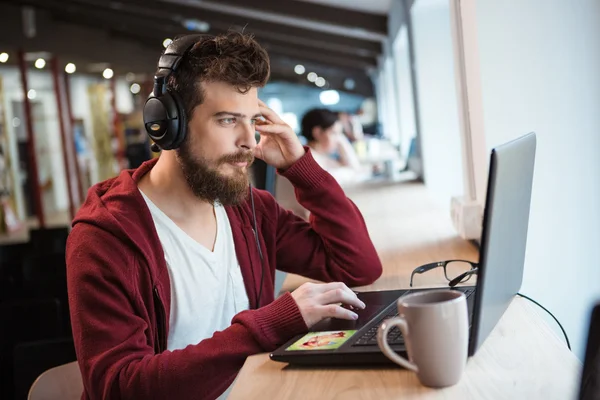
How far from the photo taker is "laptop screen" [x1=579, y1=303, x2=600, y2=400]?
0.70m

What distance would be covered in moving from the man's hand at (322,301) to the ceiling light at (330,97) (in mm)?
28970

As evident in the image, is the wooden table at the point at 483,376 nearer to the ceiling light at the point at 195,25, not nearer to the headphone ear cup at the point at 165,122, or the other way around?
the headphone ear cup at the point at 165,122

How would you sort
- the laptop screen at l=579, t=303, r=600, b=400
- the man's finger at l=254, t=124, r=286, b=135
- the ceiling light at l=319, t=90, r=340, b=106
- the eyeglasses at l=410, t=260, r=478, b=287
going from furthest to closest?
the ceiling light at l=319, t=90, r=340, b=106 → the man's finger at l=254, t=124, r=286, b=135 → the eyeglasses at l=410, t=260, r=478, b=287 → the laptop screen at l=579, t=303, r=600, b=400

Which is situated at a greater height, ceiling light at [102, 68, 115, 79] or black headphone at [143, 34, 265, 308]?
ceiling light at [102, 68, 115, 79]

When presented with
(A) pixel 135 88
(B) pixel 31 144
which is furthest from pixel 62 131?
(A) pixel 135 88

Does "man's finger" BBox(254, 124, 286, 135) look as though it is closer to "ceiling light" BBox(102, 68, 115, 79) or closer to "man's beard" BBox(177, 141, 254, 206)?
"man's beard" BBox(177, 141, 254, 206)

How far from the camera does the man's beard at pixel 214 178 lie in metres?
1.70

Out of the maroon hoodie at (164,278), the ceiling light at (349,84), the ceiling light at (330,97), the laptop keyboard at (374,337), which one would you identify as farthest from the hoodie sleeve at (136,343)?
the ceiling light at (330,97)

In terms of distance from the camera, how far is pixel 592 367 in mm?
724

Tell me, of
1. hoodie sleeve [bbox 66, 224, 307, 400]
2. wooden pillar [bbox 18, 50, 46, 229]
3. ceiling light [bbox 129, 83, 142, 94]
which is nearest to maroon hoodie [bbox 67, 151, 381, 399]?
hoodie sleeve [bbox 66, 224, 307, 400]

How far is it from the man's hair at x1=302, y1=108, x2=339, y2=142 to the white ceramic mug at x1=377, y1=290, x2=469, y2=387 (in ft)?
17.3

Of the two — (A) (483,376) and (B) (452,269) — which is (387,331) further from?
(B) (452,269)

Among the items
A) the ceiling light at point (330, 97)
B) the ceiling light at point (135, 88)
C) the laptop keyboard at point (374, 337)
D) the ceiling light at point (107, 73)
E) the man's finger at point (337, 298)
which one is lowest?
the laptop keyboard at point (374, 337)

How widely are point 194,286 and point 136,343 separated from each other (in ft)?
1.00
